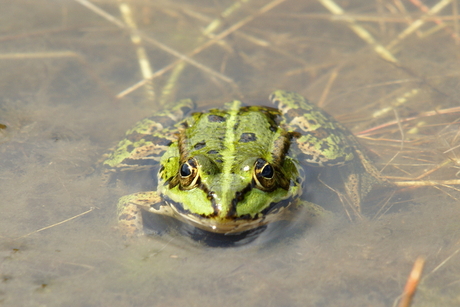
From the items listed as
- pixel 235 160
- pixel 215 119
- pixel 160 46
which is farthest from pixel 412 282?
pixel 160 46

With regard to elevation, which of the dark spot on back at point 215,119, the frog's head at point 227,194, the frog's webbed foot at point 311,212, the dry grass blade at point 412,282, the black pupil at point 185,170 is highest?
the dark spot on back at point 215,119

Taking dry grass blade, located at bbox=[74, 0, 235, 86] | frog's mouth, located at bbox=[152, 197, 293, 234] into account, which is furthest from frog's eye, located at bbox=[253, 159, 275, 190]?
dry grass blade, located at bbox=[74, 0, 235, 86]

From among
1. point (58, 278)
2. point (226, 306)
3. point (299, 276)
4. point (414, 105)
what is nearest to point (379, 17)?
point (414, 105)

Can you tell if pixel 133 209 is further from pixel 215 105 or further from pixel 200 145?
pixel 215 105

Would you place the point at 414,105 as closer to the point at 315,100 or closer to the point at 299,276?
the point at 315,100

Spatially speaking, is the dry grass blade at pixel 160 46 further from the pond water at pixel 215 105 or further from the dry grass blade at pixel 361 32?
the dry grass blade at pixel 361 32

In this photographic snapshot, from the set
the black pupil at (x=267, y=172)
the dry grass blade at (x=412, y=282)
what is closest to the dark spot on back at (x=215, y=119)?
the black pupil at (x=267, y=172)
